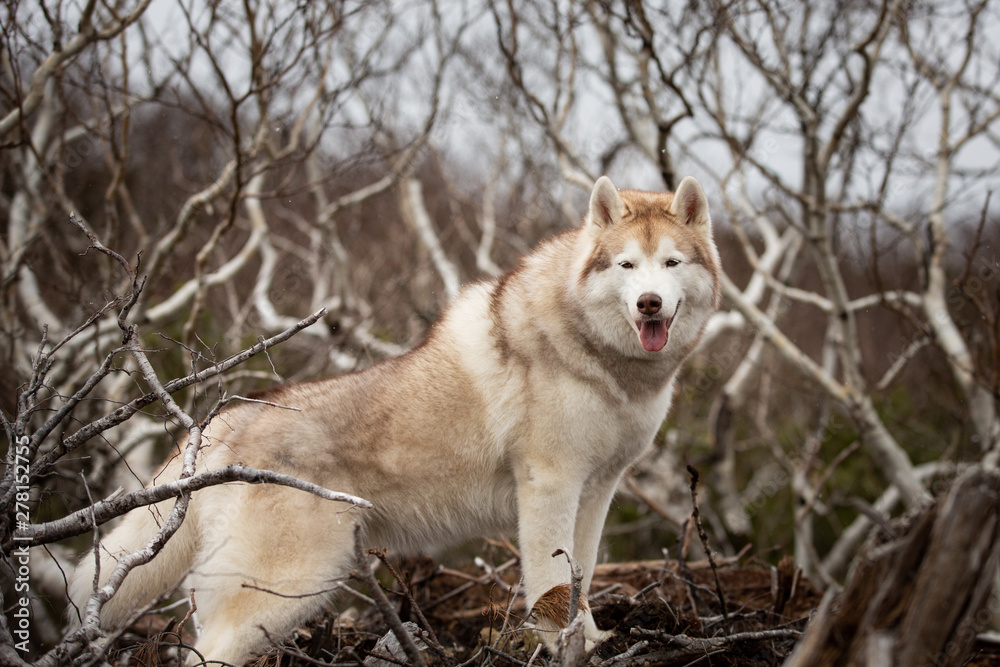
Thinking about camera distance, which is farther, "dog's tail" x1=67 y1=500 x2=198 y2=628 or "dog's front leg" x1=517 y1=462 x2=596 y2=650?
"dog's front leg" x1=517 y1=462 x2=596 y2=650

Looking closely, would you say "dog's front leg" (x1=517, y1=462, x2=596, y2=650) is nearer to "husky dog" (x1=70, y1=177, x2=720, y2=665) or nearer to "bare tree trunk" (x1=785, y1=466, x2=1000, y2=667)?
"husky dog" (x1=70, y1=177, x2=720, y2=665)

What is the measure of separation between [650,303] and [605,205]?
27.5 inches

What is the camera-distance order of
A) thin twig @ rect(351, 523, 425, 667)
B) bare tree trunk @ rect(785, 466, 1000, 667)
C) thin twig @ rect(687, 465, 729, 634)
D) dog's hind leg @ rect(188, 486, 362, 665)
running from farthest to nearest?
thin twig @ rect(687, 465, 729, 634) < dog's hind leg @ rect(188, 486, 362, 665) < thin twig @ rect(351, 523, 425, 667) < bare tree trunk @ rect(785, 466, 1000, 667)

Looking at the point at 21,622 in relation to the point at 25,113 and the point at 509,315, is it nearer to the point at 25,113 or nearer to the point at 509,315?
the point at 509,315

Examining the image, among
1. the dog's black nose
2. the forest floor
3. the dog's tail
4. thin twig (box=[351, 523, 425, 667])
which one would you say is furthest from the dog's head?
the dog's tail

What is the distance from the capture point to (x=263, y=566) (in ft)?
11.0

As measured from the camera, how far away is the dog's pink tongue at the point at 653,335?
3.38 metres

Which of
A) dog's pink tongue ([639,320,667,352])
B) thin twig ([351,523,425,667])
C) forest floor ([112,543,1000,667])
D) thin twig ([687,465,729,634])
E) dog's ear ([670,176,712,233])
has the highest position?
dog's ear ([670,176,712,233])

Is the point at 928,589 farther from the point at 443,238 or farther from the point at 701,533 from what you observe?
the point at 443,238

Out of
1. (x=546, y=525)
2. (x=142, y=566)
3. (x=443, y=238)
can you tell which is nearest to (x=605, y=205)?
(x=546, y=525)

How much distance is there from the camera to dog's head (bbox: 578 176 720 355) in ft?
11.2

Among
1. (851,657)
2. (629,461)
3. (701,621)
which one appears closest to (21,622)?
(629,461)

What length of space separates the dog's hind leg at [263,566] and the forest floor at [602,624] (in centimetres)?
15

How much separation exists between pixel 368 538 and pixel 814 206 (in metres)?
5.08
